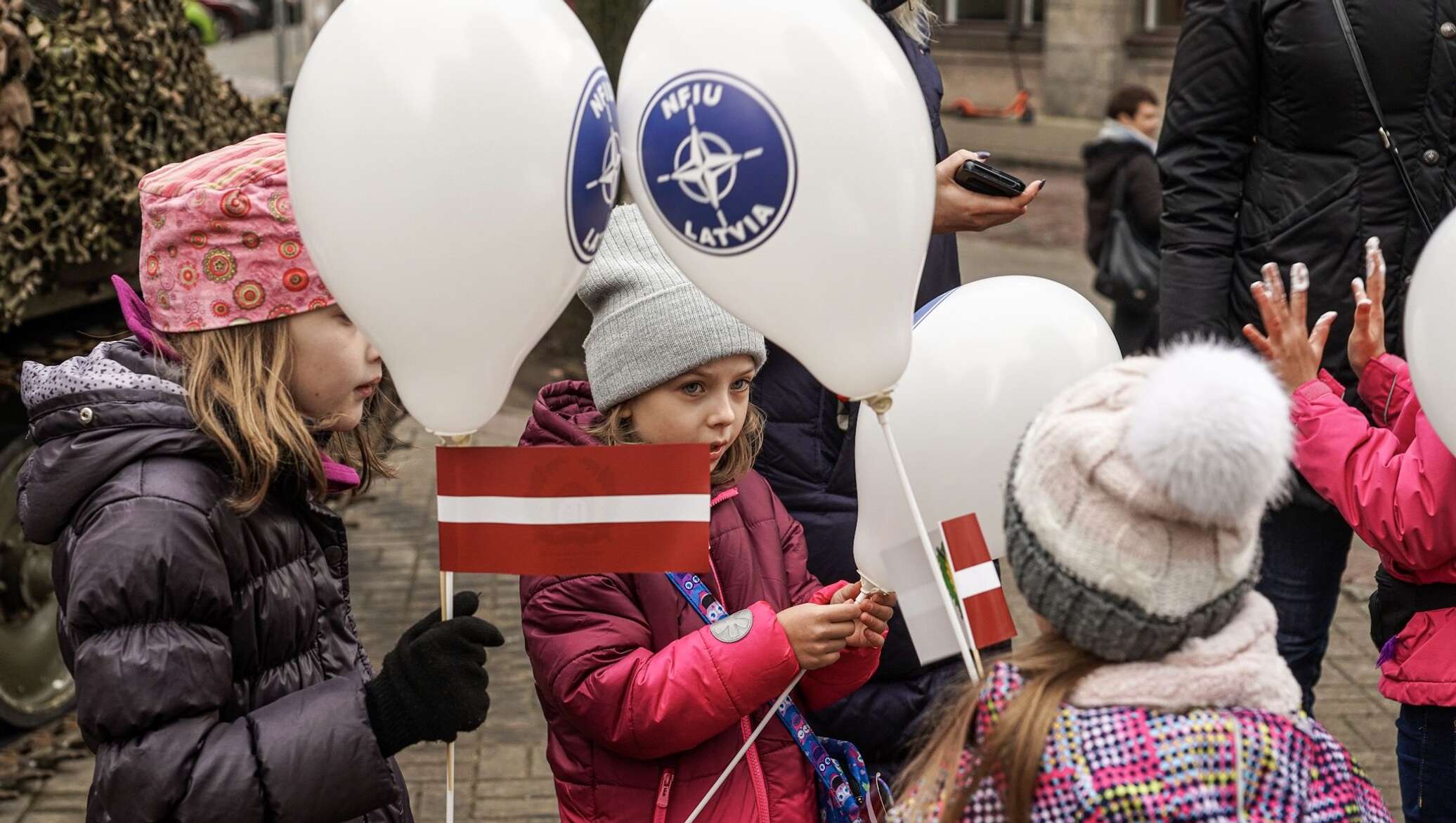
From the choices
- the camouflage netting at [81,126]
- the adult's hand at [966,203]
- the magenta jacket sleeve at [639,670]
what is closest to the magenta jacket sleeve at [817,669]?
the magenta jacket sleeve at [639,670]

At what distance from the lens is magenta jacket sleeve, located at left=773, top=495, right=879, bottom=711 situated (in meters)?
2.49

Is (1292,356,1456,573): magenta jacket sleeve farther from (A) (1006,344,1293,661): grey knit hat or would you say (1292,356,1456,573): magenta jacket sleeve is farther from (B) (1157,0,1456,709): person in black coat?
(A) (1006,344,1293,661): grey knit hat

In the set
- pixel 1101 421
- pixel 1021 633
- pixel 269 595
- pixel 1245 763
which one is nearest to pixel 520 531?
pixel 269 595

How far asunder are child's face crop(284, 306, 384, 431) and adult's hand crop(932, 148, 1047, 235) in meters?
1.00

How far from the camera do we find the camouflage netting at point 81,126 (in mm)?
4020

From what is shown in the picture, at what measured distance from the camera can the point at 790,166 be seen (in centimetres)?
188

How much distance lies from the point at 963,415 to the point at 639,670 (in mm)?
599

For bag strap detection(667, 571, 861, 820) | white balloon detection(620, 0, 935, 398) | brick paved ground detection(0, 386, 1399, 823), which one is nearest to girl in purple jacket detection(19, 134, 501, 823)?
bag strap detection(667, 571, 861, 820)

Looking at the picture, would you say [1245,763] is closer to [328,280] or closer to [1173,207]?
[328,280]

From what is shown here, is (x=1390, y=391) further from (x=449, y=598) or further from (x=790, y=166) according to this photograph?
(x=449, y=598)

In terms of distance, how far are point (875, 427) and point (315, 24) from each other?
540 inches

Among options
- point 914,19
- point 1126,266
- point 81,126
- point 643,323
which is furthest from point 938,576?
point 1126,266

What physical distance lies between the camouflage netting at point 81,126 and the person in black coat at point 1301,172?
2753 mm

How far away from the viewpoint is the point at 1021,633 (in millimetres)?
5098
